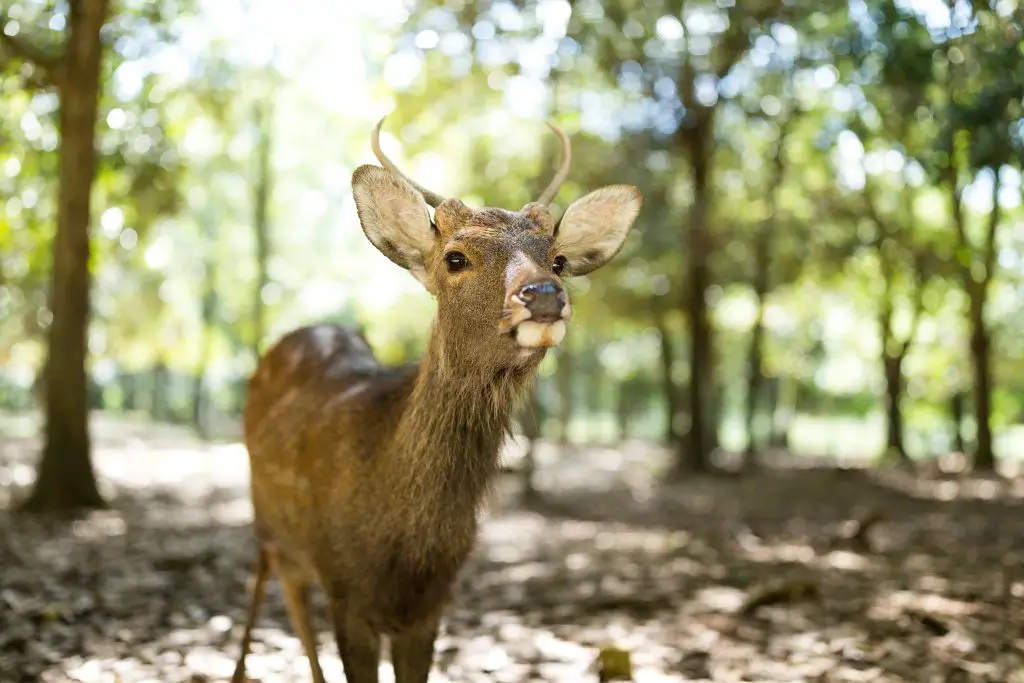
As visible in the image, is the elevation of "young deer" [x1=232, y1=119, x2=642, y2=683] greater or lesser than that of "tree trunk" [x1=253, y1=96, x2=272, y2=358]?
lesser

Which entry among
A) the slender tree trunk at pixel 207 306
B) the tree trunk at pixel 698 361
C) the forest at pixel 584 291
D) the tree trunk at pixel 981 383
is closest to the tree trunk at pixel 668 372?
the forest at pixel 584 291

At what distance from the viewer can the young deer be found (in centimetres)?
323

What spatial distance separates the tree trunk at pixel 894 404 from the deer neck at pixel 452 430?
18.5m

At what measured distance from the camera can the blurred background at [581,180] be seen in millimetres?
7883

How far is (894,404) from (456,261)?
64.5 feet

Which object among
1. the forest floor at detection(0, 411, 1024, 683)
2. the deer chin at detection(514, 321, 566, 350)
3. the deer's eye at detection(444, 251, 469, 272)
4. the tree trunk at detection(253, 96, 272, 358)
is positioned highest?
the tree trunk at detection(253, 96, 272, 358)

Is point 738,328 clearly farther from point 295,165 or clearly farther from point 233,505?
point 233,505

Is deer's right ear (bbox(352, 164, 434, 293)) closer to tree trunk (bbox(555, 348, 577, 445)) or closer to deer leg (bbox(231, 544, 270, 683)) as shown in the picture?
deer leg (bbox(231, 544, 270, 683))

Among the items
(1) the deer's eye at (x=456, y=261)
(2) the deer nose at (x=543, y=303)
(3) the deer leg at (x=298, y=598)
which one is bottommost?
(3) the deer leg at (x=298, y=598)

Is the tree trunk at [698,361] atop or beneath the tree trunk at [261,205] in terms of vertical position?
beneath

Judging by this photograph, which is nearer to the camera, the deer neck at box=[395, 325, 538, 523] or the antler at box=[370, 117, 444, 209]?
the deer neck at box=[395, 325, 538, 523]

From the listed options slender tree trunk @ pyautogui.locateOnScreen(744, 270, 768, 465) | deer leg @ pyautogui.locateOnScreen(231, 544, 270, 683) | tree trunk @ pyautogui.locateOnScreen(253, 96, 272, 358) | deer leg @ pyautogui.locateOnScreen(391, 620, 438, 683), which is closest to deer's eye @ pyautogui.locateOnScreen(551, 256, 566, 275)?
deer leg @ pyautogui.locateOnScreen(391, 620, 438, 683)

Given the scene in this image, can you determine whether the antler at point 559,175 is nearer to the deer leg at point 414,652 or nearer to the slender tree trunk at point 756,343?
the deer leg at point 414,652

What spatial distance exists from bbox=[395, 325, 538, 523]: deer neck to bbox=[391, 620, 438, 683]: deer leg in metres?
0.54
